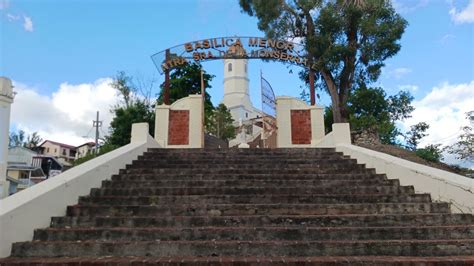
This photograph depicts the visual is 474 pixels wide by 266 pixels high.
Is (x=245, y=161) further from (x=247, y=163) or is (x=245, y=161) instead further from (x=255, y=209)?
(x=255, y=209)

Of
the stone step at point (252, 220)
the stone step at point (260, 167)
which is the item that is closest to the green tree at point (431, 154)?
the stone step at point (260, 167)

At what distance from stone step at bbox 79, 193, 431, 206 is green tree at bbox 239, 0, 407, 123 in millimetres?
9321

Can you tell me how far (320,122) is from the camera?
12891mm

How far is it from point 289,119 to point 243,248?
372 inches

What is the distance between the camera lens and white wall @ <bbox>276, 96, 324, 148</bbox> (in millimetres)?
12828

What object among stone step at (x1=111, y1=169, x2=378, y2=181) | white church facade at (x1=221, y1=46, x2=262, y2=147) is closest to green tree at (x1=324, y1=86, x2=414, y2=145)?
stone step at (x1=111, y1=169, x2=378, y2=181)

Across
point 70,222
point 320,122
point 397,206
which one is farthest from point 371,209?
point 320,122

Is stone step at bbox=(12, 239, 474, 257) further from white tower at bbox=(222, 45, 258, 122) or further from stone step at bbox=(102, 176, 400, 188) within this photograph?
white tower at bbox=(222, 45, 258, 122)

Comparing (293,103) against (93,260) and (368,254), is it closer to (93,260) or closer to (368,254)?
(368,254)

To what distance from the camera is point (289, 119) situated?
42.9 feet

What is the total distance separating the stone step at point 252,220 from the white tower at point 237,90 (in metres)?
46.1

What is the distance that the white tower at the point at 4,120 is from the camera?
6594 mm

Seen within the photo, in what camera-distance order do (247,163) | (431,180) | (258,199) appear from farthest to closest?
1. (247,163)
2. (431,180)
3. (258,199)

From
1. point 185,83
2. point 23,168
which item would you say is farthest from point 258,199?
point 23,168
